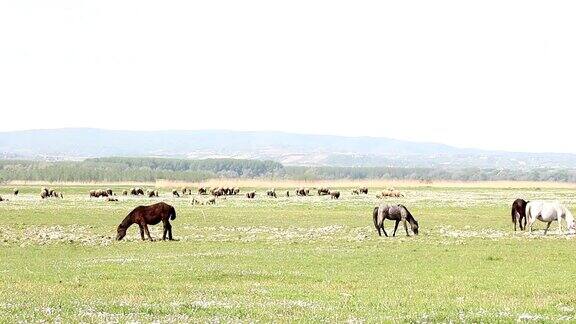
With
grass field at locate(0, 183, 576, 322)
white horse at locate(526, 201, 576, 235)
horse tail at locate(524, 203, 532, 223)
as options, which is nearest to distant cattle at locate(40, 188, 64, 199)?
grass field at locate(0, 183, 576, 322)

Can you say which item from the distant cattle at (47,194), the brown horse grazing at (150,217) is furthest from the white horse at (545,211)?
the distant cattle at (47,194)

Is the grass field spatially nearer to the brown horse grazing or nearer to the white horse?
the brown horse grazing

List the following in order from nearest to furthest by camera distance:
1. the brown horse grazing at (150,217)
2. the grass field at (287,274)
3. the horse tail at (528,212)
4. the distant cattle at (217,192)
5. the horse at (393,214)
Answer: the grass field at (287,274)
the brown horse grazing at (150,217)
the horse at (393,214)
the horse tail at (528,212)
the distant cattle at (217,192)

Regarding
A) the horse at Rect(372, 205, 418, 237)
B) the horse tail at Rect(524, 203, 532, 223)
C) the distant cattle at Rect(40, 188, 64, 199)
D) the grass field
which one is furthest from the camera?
the distant cattle at Rect(40, 188, 64, 199)

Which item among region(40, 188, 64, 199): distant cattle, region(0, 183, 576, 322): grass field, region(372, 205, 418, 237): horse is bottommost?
region(40, 188, 64, 199): distant cattle

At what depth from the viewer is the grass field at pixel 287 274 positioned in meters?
15.2

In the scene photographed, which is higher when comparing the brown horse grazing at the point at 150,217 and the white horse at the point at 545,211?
the white horse at the point at 545,211

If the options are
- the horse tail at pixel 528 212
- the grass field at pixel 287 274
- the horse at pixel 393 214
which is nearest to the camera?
the grass field at pixel 287 274

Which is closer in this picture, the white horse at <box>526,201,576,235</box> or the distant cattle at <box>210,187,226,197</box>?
the white horse at <box>526,201,576,235</box>

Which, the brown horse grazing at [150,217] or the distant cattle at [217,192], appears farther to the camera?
the distant cattle at [217,192]

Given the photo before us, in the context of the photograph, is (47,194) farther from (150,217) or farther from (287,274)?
(287,274)

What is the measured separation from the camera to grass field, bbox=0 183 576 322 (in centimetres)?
1520

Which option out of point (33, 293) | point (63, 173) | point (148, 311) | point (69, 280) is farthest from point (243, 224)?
point (63, 173)

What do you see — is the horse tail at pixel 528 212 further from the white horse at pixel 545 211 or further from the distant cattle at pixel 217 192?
the distant cattle at pixel 217 192
